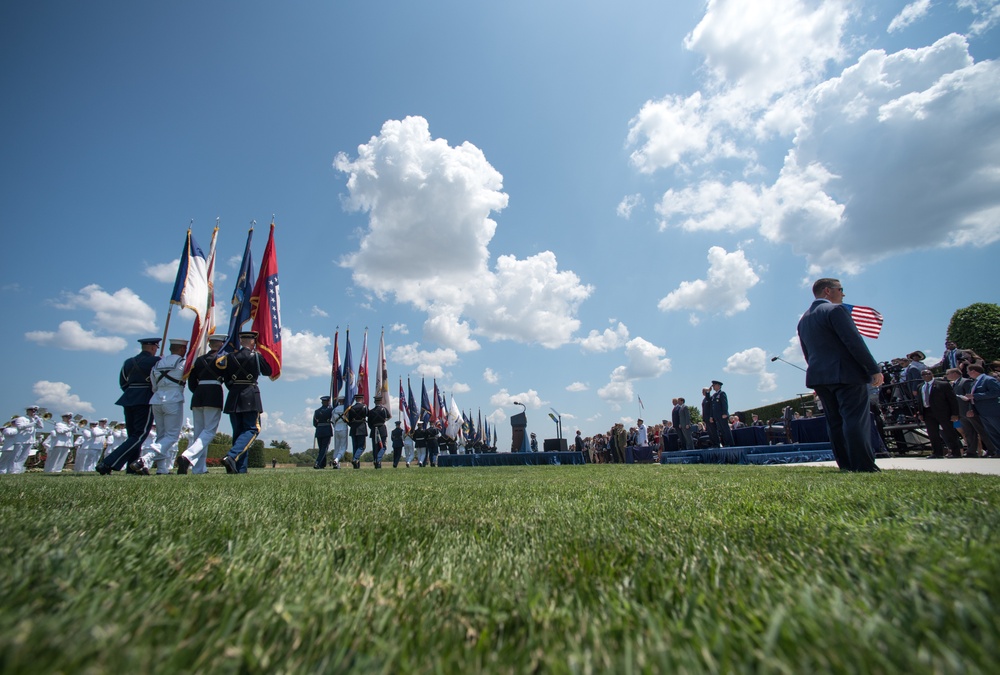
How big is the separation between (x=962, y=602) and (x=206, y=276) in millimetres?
13041

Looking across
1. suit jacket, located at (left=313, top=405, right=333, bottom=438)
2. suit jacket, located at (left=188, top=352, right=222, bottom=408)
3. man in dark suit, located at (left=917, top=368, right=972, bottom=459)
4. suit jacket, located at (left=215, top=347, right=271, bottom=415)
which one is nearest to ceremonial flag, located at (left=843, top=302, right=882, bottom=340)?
man in dark suit, located at (left=917, top=368, right=972, bottom=459)

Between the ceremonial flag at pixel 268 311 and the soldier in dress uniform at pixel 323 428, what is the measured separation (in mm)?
4677

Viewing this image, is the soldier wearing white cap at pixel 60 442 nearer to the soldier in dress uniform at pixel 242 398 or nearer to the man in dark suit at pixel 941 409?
the soldier in dress uniform at pixel 242 398

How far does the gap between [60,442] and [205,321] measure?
36.4 ft

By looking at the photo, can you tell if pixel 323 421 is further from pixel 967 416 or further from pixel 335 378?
pixel 967 416

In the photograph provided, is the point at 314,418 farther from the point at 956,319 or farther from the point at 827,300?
the point at 956,319

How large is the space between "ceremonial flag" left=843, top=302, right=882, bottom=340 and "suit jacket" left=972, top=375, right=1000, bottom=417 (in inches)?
86.3

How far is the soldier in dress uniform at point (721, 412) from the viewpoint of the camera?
565 inches

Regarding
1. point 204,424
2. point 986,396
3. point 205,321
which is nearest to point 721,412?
point 986,396

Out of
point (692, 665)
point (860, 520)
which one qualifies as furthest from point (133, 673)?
point (860, 520)

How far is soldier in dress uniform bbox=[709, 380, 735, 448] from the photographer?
14363 mm

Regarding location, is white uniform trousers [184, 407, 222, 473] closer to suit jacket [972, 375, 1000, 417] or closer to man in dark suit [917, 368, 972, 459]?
suit jacket [972, 375, 1000, 417]

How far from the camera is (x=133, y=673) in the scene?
0.58 meters

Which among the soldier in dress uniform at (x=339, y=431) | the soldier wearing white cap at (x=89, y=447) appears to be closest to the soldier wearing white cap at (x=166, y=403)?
the soldier in dress uniform at (x=339, y=431)
